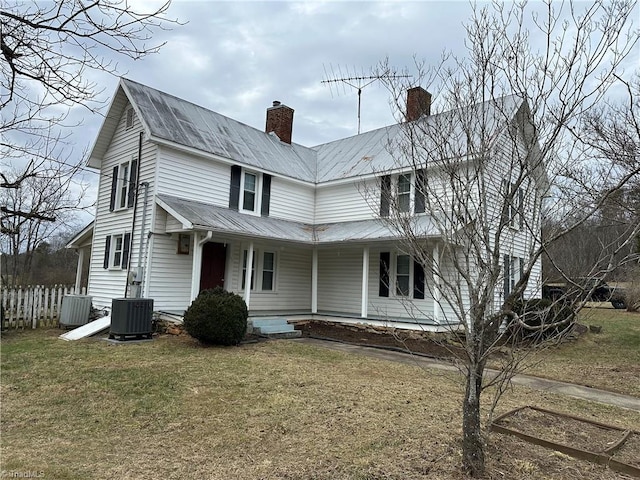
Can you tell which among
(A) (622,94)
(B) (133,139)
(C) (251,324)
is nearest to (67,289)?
(B) (133,139)

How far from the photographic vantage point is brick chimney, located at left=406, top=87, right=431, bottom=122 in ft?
15.6

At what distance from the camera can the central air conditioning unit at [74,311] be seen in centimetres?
1227

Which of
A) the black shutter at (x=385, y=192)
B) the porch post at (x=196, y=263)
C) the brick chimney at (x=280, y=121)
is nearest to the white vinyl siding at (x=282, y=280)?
the porch post at (x=196, y=263)

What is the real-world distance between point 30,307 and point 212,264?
5341mm

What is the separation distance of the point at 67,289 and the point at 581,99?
48.1 feet

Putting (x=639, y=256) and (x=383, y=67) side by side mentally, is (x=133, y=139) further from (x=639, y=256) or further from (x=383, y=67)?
(x=639, y=256)

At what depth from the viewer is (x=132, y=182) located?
13.2 metres

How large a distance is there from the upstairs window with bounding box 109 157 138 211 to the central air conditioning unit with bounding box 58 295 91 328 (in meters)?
3.04

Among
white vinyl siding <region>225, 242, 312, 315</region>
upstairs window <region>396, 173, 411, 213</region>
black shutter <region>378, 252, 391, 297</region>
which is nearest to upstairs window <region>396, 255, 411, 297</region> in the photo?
black shutter <region>378, 252, 391, 297</region>

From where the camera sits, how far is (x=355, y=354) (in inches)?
380

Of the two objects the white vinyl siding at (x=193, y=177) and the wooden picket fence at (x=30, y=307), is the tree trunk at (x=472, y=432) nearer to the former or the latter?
the white vinyl siding at (x=193, y=177)

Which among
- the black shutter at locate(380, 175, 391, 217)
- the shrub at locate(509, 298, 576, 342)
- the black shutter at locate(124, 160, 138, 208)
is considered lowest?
the shrub at locate(509, 298, 576, 342)

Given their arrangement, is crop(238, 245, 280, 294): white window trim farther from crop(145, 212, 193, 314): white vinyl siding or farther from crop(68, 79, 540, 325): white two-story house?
crop(145, 212, 193, 314): white vinyl siding

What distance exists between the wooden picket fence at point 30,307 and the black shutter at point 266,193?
22.1 feet
